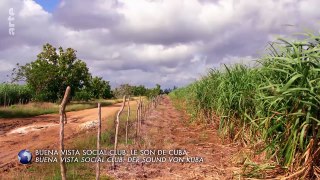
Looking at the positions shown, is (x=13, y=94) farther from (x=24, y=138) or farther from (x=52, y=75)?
(x=24, y=138)

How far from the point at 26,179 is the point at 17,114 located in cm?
1730

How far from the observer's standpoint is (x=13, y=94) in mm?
33469

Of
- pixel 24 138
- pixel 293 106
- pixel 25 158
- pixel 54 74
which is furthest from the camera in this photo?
pixel 54 74

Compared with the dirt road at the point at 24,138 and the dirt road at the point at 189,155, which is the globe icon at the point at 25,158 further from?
the dirt road at the point at 189,155

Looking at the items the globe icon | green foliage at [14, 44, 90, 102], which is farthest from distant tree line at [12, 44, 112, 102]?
the globe icon

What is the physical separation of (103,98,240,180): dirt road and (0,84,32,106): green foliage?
2109 centimetres

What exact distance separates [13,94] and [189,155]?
90.0 feet

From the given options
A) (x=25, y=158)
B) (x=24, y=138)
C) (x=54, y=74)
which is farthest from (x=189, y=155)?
(x=54, y=74)

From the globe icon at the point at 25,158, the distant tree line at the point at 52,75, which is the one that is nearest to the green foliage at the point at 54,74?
the distant tree line at the point at 52,75

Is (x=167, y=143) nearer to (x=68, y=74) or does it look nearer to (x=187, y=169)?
(x=187, y=169)

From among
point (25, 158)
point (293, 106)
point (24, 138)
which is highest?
point (293, 106)

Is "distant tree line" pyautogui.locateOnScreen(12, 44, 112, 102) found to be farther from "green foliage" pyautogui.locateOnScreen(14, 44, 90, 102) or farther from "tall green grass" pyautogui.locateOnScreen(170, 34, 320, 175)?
"tall green grass" pyautogui.locateOnScreen(170, 34, 320, 175)

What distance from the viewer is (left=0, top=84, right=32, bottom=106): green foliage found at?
31.3m

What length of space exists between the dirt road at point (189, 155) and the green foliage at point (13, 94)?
21085 millimetres
